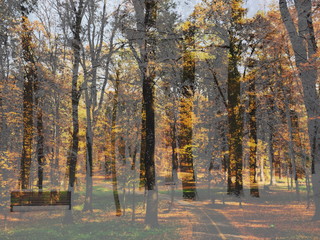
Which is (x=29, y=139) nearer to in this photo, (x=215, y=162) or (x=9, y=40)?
(x=9, y=40)

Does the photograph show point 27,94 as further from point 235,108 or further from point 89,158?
point 235,108

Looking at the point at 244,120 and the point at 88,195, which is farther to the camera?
A: the point at 244,120

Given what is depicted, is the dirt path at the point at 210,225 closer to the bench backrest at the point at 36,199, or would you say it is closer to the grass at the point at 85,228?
the grass at the point at 85,228

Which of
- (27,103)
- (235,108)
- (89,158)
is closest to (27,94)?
(27,103)

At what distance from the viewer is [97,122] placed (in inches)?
794

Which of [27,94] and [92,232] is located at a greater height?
[27,94]

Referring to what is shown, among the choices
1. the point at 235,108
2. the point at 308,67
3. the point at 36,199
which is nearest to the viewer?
the point at 308,67

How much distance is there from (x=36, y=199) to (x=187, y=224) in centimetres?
965

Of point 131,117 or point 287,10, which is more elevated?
point 287,10

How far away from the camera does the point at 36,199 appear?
54.5 ft

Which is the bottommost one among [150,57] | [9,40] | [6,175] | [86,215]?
[86,215]

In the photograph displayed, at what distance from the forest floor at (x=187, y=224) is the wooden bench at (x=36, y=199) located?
1082 millimetres

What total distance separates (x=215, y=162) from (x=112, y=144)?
766cm

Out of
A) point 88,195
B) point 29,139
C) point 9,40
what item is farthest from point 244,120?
point 9,40
